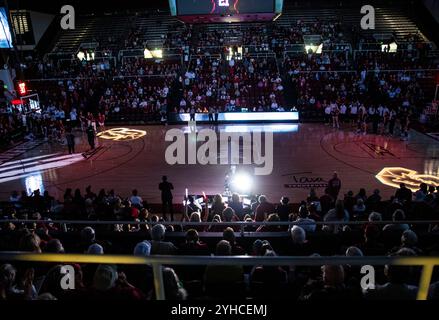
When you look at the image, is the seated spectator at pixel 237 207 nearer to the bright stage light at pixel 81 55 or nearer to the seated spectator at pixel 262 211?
the seated spectator at pixel 262 211

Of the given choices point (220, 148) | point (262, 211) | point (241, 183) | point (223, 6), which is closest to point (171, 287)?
point (262, 211)

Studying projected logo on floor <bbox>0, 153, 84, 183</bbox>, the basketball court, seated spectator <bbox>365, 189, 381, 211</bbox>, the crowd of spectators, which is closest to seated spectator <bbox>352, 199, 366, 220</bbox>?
the crowd of spectators

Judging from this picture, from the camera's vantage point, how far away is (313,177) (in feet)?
44.3

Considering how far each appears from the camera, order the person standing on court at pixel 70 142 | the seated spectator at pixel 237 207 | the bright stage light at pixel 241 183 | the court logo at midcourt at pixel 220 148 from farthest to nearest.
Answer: the person standing on court at pixel 70 142, the court logo at midcourt at pixel 220 148, the bright stage light at pixel 241 183, the seated spectator at pixel 237 207

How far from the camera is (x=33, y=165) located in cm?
1619

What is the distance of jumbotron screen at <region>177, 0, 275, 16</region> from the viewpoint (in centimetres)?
1108

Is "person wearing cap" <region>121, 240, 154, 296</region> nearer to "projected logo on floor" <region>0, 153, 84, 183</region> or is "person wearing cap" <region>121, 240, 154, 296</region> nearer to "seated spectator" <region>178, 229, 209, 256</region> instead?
"seated spectator" <region>178, 229, 209, 256</region>

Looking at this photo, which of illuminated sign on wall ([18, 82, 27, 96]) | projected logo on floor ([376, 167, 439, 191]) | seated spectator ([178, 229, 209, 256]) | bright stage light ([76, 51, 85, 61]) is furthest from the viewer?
bright stage light ([76, 51, 85, 61])

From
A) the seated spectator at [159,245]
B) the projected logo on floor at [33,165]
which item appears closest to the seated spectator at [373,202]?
the seated spectator at [159,245]

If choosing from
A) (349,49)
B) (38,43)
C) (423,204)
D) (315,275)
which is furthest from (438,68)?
(38,43)

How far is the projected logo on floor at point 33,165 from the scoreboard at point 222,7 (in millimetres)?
8420

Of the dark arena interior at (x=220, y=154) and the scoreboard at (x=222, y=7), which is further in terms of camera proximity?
the scoreboard at (x=222, y=7)

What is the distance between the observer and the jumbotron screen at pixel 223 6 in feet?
36.3

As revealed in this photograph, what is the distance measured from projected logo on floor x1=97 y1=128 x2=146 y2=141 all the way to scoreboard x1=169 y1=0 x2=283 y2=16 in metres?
9.97
